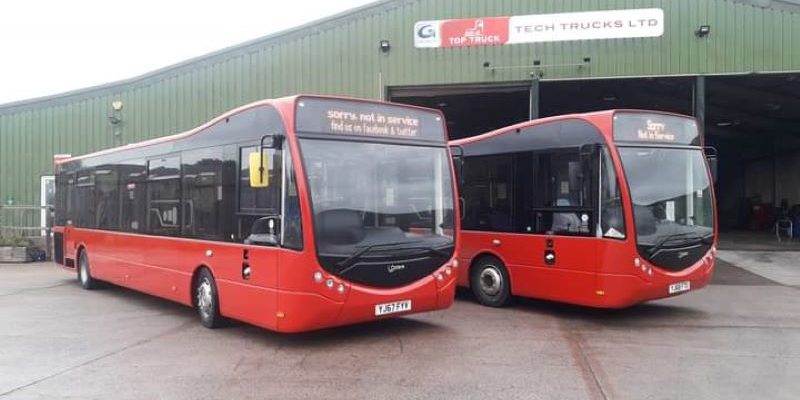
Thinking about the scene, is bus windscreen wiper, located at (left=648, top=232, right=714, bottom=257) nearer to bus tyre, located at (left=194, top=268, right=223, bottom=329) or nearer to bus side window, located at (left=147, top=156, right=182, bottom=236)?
bus tyre, located at (left=194, top=268, right=223, bottom=329)

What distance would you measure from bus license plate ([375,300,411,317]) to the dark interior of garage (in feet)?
35.4

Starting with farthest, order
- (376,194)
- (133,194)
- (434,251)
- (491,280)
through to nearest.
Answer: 1. (133,194)
2. (491,280)
3. (434,251)
4. (376,194)

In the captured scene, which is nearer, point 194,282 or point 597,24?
point 194,282

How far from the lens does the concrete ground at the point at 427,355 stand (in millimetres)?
5902

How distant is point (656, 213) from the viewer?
8.74m

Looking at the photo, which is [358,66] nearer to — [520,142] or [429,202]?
[520,142]

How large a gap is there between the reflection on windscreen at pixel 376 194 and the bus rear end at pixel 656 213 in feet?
7.17

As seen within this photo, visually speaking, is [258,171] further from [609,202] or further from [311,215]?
[609,202]

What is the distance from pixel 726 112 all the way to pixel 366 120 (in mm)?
22232

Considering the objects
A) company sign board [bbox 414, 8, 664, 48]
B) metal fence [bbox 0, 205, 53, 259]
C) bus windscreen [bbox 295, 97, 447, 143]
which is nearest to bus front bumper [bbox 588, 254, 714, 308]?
bus windscreen [bbox 295, 97, 447, 143]

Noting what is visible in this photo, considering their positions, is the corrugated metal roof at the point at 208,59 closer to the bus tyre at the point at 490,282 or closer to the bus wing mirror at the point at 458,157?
the bus wing mirror at the point at 458,157

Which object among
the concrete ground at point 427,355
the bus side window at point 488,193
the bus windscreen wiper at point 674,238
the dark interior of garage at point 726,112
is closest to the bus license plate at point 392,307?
the concrete ground at point 427,355

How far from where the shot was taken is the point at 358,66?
57.6 ft

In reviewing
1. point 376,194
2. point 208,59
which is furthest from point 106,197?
point 208,59
